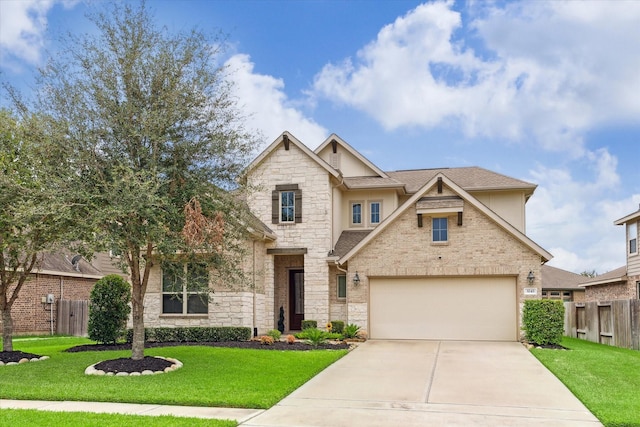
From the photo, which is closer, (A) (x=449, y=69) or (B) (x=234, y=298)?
(A) (x=449, y=69)

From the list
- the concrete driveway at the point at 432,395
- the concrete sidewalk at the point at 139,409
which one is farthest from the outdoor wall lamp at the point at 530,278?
the concrete sidewalk at the point at 139,409

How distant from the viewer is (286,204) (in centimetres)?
2234

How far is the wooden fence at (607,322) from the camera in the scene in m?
19.1

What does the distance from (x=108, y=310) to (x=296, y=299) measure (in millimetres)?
7737

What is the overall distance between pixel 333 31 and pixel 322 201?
7.15m

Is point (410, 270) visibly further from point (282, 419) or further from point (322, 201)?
point (282, 419)

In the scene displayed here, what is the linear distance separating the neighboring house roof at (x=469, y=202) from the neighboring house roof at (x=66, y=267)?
14.4 metres

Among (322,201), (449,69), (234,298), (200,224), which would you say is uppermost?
(449,69)

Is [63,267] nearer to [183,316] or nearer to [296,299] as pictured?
[183,316]

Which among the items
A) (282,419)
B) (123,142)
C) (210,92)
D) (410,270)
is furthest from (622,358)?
(123,142)

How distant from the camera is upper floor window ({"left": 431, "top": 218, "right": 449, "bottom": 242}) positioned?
1998cm

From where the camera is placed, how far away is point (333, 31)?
16359mm

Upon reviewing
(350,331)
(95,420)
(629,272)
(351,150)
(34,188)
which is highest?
(351,150)

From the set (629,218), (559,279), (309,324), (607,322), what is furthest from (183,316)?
(559,279)
